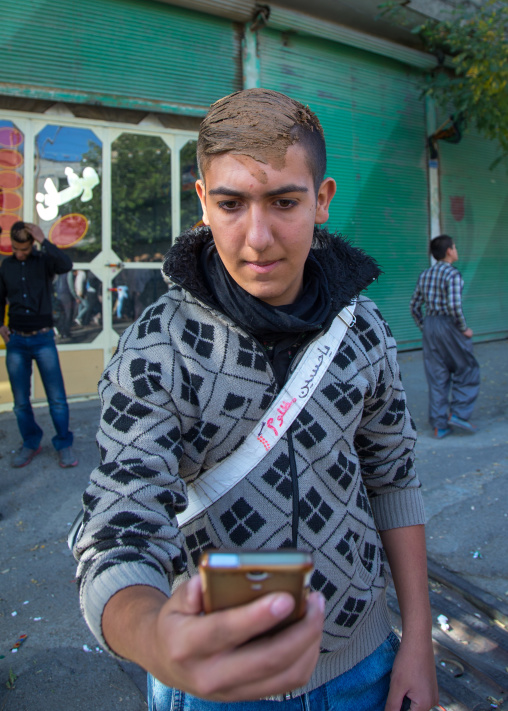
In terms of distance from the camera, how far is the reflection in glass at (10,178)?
249 inches

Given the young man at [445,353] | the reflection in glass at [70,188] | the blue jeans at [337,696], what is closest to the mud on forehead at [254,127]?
the blue jeans at [337,696]

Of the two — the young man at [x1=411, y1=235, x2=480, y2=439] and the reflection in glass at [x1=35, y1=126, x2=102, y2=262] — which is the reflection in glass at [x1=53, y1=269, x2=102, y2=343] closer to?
the reflection in glass at [x1=35, y1=126, x2=102, y2=262]

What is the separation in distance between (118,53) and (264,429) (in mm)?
7087

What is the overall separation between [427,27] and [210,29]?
142 inches

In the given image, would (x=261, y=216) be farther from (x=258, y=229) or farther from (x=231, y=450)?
(x=231, y=450)

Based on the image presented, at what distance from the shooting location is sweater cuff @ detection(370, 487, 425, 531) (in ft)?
5.15

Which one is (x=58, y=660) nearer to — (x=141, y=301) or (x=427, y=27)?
(x=141, y=301)

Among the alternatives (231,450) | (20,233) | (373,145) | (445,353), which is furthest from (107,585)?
(373,145)

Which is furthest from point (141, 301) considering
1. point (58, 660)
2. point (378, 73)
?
point (378, 73)

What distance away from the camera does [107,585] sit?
0.91 metres

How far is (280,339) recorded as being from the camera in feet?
4.53

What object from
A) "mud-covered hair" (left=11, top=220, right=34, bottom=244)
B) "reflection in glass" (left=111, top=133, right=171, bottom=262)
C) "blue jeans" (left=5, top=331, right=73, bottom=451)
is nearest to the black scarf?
"blue jeans" (left=5, top=331, right=73, bottom=451)

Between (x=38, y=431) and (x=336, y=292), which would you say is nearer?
(x=336, y=292)

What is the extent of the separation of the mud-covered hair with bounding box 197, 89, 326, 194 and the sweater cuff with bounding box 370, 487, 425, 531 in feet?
2.99
